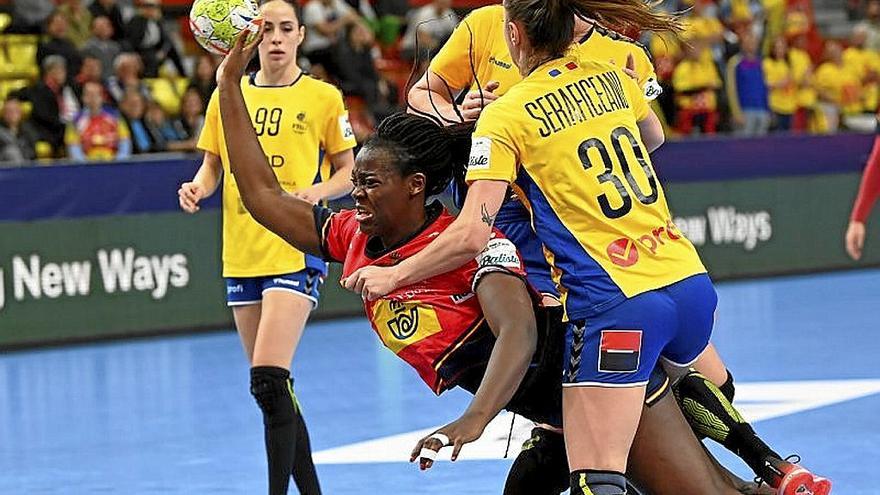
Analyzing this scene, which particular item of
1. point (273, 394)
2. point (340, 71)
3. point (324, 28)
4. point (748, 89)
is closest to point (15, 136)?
point (340, 71)

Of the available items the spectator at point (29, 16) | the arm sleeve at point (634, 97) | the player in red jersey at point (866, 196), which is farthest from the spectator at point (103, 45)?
the arm sleeve at point (634, 97)

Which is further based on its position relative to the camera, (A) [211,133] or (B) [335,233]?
(A) [211,133]

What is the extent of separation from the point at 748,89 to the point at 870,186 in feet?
A: 38.4

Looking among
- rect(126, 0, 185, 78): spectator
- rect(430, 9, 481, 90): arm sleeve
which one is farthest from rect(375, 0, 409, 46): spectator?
rect(430, 9, 481, 90): arm sleeve

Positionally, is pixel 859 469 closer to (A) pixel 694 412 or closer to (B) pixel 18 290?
(A) pixel 694 412

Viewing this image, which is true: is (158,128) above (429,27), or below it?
below

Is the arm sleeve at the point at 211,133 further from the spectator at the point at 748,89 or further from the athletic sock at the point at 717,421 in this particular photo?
the spectator at the point at 748,89

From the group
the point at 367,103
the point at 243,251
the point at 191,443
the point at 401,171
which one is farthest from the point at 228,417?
the point at 367,103

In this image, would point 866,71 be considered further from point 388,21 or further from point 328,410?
point 328,410

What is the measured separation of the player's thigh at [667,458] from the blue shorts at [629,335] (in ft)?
0.66

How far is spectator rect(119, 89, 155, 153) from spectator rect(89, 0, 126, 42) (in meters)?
1.29

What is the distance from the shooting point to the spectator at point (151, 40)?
15.8 m

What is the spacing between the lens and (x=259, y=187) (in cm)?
470

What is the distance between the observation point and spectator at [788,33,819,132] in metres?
20.5
